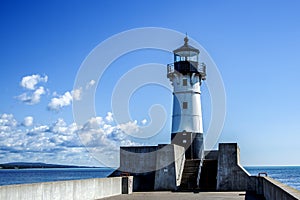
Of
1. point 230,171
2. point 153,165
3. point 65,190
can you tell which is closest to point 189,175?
point 153,165

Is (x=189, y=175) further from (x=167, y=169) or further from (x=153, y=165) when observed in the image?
(x=153, y=165)

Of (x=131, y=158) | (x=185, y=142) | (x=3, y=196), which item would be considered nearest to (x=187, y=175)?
(x=131, y=158)

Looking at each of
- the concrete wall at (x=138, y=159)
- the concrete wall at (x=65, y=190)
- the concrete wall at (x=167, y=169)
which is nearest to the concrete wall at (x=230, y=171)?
the concrete wall at (x=167, y=169)

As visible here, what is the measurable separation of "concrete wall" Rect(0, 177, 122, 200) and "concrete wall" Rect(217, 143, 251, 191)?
15.8 ft

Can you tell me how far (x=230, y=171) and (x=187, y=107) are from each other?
22.9 feet

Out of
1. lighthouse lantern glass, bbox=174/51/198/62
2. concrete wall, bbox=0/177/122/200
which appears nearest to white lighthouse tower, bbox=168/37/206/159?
lighthouse lantern glass, bbox=174/51/198/62

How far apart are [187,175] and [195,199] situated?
6260 mm

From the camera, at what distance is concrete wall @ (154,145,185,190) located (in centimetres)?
2003

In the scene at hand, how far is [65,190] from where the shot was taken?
43.7 feet

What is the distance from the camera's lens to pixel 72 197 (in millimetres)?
13711

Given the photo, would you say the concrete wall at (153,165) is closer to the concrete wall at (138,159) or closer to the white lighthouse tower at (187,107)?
the concrete wall at (138,159)

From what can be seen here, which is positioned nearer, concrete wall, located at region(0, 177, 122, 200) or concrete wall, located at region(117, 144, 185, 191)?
concrete wall, located at region(0, 177, 122, 200)

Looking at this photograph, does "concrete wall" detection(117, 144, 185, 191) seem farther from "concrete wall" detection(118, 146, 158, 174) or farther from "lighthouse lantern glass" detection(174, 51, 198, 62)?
"lighthouse lantern glass" detection(174, 51, 198, 62)

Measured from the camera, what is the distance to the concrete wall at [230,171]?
19625mm
